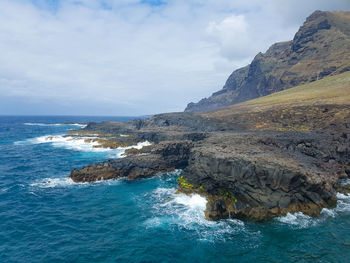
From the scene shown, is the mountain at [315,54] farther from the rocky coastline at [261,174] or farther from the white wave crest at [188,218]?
the white wave crest at [188,218]

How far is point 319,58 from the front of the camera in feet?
428

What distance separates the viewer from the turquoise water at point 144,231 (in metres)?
18.5

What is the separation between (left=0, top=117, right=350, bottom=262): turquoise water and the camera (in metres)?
18.5

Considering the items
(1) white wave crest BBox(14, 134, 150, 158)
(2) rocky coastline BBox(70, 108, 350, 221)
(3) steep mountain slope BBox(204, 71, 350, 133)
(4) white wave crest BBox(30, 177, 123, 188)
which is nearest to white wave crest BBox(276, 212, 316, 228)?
(2) rocky coastline BBox(70, 108, 350, 221)

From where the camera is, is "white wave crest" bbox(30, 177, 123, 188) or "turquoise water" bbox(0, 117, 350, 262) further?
"white wave crest" bbox(30, 177, 123, 188)

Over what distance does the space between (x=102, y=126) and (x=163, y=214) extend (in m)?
90.5

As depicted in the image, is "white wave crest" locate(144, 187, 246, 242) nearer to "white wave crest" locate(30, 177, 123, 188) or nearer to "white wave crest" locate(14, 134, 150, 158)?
"white wave crest" locate(30, 177, 123, 188)

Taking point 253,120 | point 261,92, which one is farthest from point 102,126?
point 261,92

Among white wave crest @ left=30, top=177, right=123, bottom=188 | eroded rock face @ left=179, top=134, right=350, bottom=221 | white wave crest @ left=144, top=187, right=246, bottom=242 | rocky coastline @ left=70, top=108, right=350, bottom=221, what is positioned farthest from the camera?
white wave crest @ left=30, top=177, right=123, bottom=188

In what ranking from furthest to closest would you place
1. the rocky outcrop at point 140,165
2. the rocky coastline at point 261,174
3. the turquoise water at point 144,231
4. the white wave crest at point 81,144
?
1. the white wave crest at point 81,144
2. the rocky outcrop at point 140,165
3. the rocky coastline at point 261,174
4. the turquoise water at point 144,231

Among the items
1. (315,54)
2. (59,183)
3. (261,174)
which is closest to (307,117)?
(261,174)

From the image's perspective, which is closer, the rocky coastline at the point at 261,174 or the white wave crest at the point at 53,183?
the rocky coastline at the point at 261,174

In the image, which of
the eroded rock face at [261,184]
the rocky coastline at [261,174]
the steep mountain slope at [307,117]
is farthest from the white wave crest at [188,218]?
the steep mountain slope at [307,117]

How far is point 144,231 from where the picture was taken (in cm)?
2227
